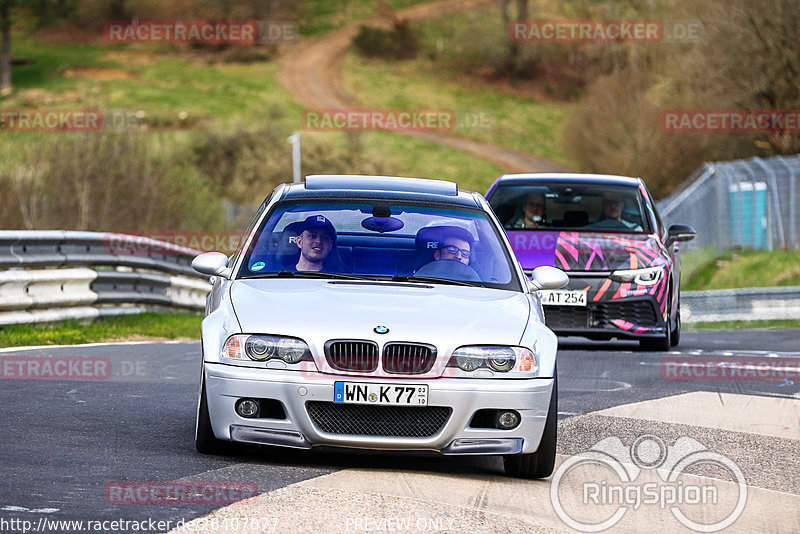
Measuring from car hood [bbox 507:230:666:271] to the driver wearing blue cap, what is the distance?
18.7 ft

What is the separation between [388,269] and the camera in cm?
738

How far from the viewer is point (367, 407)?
20.5 ft

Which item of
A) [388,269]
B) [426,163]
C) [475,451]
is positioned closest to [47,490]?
[475,451]

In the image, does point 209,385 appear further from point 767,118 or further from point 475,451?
point 767,118

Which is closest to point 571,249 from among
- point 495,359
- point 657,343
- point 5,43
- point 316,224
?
point 657,343

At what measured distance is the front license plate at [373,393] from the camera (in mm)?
6176

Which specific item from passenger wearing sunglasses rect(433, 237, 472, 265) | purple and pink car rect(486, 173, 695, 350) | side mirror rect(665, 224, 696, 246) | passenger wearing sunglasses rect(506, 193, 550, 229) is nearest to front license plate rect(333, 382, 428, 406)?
passenger wearing sunglasses rect(433, 237, 472, 265)

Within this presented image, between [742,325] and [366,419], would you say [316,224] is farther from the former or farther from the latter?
[742,325]

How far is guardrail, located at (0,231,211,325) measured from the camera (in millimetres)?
13219

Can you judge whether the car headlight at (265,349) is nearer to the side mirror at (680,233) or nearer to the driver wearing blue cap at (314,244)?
the driver wearing blue cap at (314,244)

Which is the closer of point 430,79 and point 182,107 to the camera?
point 182,107

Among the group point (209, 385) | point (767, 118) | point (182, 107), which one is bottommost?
point (209, 385)

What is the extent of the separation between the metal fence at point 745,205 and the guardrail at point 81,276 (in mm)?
14105

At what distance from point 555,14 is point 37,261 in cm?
9315
